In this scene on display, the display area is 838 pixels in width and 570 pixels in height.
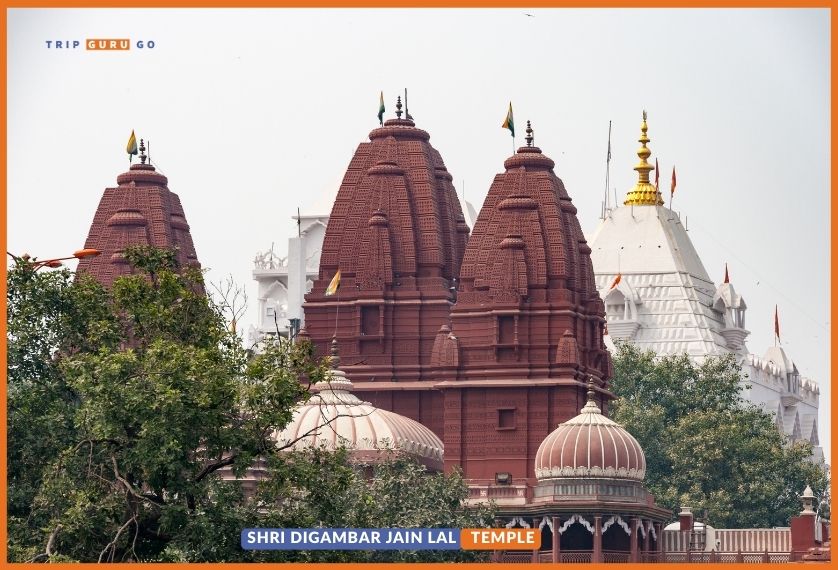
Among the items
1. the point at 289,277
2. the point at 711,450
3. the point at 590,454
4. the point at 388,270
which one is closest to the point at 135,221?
the point at 388,270

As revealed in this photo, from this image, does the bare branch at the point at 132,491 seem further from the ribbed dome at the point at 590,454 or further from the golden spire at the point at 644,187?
the golden spire at the point at 644,187

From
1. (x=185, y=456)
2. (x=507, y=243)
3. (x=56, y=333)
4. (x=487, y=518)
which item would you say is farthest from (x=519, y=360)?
(x=185, y=456)

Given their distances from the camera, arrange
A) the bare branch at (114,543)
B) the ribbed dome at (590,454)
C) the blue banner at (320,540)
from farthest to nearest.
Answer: the ribbed dome at (590,454), the bare branch at (114,543), the blue banner at (320,540)

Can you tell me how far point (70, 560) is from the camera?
202 ft

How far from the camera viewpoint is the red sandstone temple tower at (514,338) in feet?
310

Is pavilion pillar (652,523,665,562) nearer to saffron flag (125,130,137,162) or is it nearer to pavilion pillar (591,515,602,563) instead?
pavilion pillar (591,515,602,563)

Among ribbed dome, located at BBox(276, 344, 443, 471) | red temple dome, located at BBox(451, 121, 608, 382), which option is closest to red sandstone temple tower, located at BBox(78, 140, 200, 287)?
red temple dome, located at BBox(451, 121, 608, 382)

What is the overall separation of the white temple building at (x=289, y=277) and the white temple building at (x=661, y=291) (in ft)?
38.0

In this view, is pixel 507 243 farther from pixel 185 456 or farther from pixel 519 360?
pixel 185 456

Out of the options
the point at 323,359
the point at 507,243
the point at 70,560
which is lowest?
the point at 70,560

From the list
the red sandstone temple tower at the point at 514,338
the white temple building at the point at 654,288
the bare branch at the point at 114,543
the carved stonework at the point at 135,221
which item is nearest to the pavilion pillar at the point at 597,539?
the red sandstone temple tower at the point at 514,338

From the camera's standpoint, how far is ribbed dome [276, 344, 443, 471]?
86.4 metres

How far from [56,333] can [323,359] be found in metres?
7.89

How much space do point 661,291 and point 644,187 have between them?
590 centimetres
